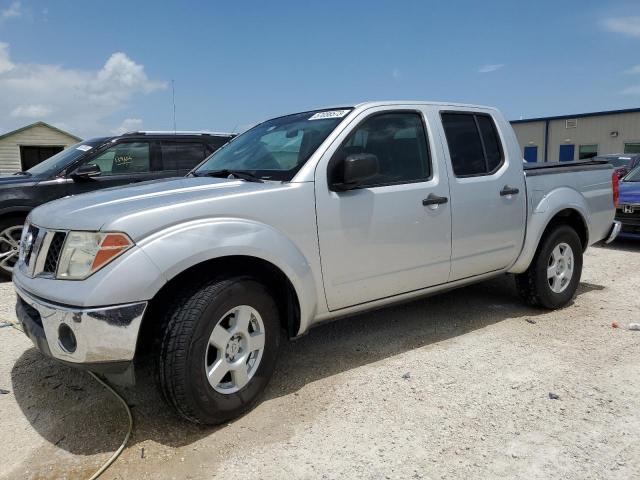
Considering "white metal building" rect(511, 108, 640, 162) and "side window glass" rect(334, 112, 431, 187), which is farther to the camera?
"white metal building" rect(511, 108, 640, 162)

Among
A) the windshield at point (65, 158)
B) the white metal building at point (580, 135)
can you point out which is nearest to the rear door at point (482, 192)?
the windshield at point (65, 158)

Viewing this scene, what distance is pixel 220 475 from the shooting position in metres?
2.56

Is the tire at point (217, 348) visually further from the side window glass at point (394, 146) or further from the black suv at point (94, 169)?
the black suv at point (94, 169)

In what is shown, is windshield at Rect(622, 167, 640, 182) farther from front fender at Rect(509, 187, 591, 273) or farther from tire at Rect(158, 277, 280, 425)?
tire at Rect(158, 277, 280, 425)

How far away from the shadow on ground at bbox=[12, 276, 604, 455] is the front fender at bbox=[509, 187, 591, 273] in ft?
1.90

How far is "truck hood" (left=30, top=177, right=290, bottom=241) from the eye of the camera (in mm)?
2668

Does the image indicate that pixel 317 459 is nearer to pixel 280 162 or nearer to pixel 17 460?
pixel 17 460

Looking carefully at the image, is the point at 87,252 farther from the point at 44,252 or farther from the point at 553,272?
the point at 553,272

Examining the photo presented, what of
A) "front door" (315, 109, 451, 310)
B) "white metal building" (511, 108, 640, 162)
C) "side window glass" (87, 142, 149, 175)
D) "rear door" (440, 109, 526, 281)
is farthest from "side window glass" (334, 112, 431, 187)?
"white metal building" (511, 108, 640, 162)

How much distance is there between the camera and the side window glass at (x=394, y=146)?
3.66 meters

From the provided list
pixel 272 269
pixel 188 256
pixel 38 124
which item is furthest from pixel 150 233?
pixel 38 124

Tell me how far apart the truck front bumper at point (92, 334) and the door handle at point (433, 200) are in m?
2.12

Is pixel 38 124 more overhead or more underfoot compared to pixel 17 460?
more overhead

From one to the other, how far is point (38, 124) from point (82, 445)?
27.8 m
